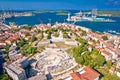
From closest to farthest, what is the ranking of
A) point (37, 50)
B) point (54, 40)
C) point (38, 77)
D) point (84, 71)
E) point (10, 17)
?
point (38, 77) → point (84, 71) → point (37, 50) → point (54, 40) → point (10, 17)

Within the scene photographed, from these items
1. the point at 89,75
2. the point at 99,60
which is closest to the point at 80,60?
the point at 99,60

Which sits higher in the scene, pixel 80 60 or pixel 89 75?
pixel 80 60

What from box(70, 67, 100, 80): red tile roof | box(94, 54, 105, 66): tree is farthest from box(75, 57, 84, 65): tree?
box(70, 67, 100, 80): red tile roof

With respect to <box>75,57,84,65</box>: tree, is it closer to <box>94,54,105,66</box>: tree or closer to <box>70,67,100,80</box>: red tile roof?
<box>94,54,105,66</box>: tree

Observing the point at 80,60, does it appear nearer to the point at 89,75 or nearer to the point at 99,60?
the point at 99,60

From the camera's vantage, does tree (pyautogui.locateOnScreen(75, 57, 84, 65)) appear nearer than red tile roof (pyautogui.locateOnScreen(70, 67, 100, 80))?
No

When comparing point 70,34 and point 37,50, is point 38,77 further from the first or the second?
point 70,34

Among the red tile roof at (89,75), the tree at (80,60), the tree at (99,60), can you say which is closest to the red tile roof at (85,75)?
the red tile roof at (89,75)

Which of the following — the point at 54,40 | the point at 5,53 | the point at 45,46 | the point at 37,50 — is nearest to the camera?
the point at 5,53

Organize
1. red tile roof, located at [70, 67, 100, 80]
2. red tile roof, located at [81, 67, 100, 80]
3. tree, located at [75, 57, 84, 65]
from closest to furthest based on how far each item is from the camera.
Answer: red tile roof, located at [70, 67, 100, 80] < red tile roof, located at [81, 67, 100, 80] < tree, located at [75, 57, 84, 65]

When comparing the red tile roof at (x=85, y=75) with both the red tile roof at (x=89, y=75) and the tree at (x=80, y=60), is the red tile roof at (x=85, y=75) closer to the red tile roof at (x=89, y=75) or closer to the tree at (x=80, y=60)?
the red tile roof at (x=89, y=75)

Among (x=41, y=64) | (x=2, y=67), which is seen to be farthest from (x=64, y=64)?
(x=2, y=67)
